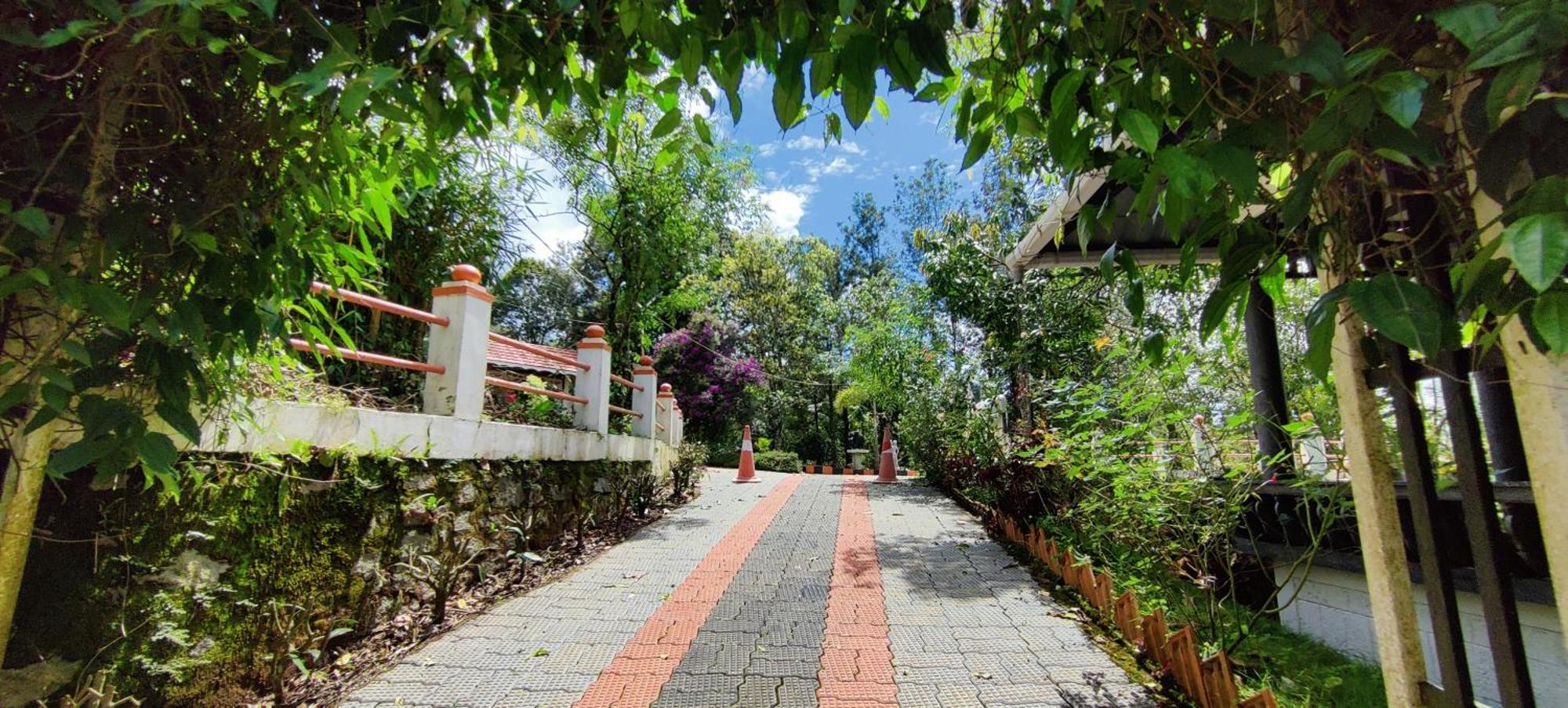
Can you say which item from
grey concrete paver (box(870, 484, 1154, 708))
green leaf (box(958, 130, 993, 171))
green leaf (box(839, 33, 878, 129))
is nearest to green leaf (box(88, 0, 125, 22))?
green leaf (box(839, 33, 878, 129))

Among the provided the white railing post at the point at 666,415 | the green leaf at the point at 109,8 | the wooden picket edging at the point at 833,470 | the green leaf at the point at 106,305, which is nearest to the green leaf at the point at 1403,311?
the green leaf at the point at 109,8

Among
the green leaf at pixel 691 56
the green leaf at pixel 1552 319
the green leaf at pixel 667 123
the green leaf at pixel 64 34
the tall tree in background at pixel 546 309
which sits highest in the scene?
the tall tree in background at pixel 546 309

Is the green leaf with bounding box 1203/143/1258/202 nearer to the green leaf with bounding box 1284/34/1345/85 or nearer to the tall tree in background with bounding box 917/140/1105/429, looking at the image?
the green leaf with bounding box 1284/34/1345/85

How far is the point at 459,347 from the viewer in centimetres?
404

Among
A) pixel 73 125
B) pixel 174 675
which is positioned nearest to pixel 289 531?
pixel 174 675

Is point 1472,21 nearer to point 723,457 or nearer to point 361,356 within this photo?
point 361,356

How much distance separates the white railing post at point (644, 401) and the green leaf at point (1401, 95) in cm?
766

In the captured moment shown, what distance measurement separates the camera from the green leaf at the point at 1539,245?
591 mm

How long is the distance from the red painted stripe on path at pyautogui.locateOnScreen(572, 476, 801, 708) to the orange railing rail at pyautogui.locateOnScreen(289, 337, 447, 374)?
1611mm

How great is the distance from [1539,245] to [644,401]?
795 cm

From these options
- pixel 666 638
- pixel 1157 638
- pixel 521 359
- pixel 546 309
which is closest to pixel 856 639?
pixel 666 638

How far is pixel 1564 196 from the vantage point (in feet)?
2.08

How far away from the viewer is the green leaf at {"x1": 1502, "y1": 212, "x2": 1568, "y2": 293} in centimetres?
59

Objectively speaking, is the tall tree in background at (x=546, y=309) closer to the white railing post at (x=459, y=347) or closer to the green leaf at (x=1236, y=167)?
the white railing post at (x=459, y=347)
